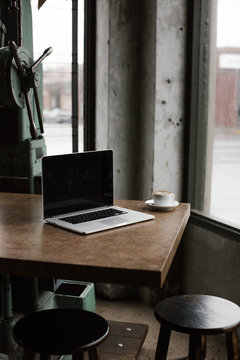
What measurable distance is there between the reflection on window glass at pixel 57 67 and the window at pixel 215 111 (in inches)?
31.8

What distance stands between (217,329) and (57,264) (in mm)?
662

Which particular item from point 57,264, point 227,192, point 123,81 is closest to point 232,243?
point 227,192

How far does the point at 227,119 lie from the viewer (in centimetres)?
287

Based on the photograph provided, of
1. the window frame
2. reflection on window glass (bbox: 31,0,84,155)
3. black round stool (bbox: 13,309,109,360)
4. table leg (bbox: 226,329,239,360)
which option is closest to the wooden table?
black round stool (bbox: 13,309,109,360)

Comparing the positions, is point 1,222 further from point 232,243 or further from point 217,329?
point 232,243

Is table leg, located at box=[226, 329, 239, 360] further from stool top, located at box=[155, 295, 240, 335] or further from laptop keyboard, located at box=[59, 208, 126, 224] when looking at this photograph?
laptop keyboard, located at box=[59, 208, 126, 224]

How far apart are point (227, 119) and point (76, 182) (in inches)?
52.7

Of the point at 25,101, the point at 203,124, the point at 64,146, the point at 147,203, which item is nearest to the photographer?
the point at 147,203

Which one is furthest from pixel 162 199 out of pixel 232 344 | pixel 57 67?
pixel 57 67

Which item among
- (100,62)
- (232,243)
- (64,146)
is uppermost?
A: (100,62)

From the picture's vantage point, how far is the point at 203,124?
9.96 ft

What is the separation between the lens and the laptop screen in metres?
1.79

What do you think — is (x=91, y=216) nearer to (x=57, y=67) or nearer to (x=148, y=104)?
(x=148, y=104)

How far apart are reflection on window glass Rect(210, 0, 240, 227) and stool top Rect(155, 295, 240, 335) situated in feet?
3.08
